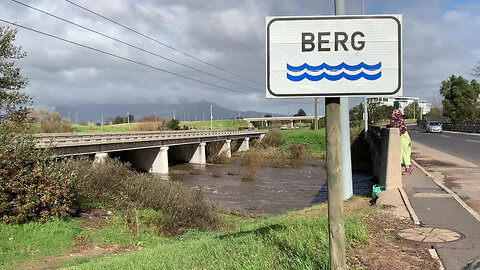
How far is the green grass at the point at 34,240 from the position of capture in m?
8.80

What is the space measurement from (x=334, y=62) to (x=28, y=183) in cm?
982

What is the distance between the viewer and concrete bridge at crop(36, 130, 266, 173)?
30466 millimetres

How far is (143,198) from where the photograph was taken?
46.2ft

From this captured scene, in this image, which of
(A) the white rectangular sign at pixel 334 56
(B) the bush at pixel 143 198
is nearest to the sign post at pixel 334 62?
(A) the white rectangular sign at pixel 334 56

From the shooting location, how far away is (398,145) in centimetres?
1110

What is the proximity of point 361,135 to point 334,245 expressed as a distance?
3807 centimetres

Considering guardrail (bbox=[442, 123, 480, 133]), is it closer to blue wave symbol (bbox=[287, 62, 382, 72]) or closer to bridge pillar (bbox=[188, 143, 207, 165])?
bridge pillar (bbox=[188, 143, 207, 165])

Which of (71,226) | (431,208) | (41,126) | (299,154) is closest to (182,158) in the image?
(299,154)

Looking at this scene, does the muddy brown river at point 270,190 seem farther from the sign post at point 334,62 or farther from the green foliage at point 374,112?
the green foliage at point 374,112

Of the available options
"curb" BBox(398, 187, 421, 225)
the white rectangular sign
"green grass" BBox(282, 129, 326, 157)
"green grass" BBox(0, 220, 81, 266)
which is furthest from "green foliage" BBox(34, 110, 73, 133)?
the white rectangular sign

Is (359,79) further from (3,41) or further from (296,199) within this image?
(3,41)

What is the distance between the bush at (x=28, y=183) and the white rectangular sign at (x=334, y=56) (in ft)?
29.7

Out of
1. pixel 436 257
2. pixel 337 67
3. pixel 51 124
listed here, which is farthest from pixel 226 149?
pixel 337 67

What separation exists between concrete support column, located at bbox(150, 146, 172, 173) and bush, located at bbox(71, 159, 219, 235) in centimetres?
2533
